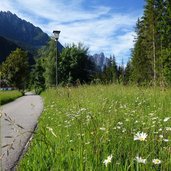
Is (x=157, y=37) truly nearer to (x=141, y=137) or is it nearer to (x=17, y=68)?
(x=17, y=68)

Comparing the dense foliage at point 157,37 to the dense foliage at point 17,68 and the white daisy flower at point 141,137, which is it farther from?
the white daisy flower at point 141,137

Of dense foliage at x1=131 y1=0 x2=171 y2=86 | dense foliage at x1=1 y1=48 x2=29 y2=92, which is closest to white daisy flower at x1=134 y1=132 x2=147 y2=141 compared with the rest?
dense foliage at x1=131 y1=0 x2=171 y2=86

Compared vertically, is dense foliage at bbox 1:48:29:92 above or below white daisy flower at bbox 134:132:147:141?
above

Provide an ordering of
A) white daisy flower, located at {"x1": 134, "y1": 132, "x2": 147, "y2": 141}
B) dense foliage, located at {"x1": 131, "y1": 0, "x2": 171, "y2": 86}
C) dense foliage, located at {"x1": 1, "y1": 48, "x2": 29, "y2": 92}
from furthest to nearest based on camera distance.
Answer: dense foliage, located at {"x1": 1, "y1": 48, "x2": 29, "y2": 92}
dense foliage, located at {"x1": 131, "y1": 0, "x2": 171, "y2": 86}
white daisy flower, located at {"x1": 134, "y1": 132, "x2": 147, "y2": 141}

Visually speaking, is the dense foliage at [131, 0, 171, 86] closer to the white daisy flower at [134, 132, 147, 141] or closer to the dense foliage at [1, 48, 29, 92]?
the dense foliage at [1, 48, 29, 92]

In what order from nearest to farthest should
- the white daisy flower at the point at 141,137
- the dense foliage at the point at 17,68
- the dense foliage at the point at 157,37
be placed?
1. the white daisy flower at the point at 141,137
2. the dense foliage at the point at 157,37
3. the dense foliage at the point at 17,68

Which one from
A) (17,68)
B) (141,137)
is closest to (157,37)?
(17,68)

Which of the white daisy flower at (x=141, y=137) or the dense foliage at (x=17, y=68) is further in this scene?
the dense foliage at (x=17, y=68)

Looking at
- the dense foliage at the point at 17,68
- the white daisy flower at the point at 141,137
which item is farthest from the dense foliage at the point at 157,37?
the white daisy flower at the point at 141,137

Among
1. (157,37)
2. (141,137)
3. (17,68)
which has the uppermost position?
(157,37)

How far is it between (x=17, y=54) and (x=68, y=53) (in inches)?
544

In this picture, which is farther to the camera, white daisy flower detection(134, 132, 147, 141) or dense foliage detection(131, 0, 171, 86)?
dense foliage detection(131, 0, 171, 86)

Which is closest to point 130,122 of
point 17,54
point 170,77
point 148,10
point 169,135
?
point 169,135

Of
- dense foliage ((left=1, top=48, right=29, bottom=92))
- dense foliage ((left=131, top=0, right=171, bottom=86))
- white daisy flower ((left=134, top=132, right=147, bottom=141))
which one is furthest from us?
dense foliage ((left=1, top=48, right=29, bottom=92))
